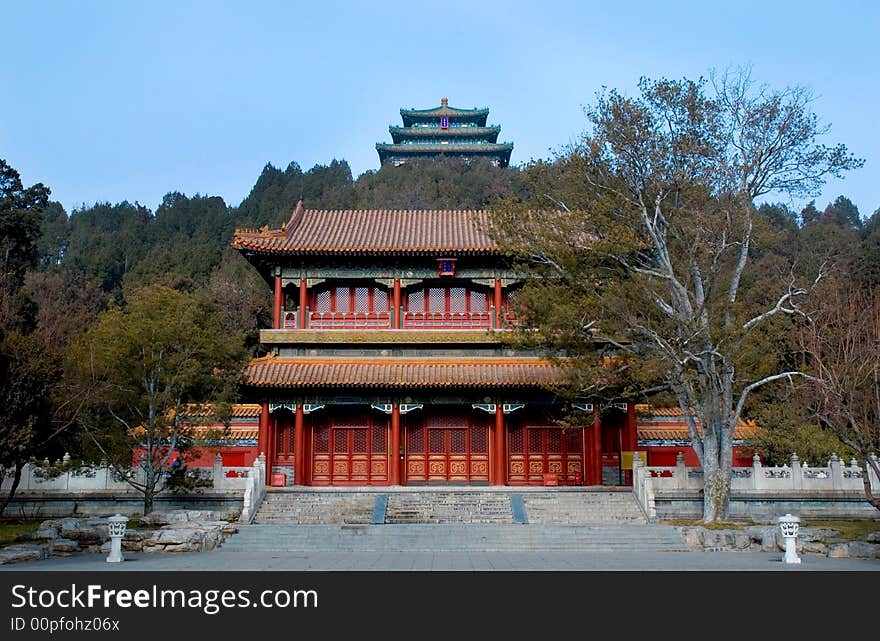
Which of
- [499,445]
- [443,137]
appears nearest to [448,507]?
[499,445]

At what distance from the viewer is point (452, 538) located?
1880 centimetres

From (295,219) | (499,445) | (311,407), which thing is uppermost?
(295,219)

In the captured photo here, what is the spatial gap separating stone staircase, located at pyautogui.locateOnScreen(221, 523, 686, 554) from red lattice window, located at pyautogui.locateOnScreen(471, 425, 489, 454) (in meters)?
7.21

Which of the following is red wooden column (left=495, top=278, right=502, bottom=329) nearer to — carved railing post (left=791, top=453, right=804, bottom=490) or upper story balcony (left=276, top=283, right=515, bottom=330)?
upper story balcony (left=276, top=283, right=515, bottom=330)

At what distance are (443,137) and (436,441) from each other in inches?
2897

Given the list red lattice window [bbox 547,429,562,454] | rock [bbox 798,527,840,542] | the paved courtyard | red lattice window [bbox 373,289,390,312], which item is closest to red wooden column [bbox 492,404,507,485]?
red lattice window [bbox 547,429,562,454]

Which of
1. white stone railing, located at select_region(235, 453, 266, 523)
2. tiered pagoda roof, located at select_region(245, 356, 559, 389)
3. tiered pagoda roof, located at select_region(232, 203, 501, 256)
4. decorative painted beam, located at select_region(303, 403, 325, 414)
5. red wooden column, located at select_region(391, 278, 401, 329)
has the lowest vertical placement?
white stone railing, located at select_region(235, 453, 266, 523)

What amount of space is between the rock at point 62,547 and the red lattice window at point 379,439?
11.3 metres

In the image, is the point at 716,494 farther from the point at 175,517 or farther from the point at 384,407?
the point at 175,517

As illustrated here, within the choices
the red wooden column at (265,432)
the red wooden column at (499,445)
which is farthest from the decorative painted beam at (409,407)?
the red wooden column at (265,432)

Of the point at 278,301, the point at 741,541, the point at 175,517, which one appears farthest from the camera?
the point at 278,301

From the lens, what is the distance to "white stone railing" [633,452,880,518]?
22.9 m

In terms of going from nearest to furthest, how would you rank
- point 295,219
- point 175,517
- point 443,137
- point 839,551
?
point 839,551, point 175,517, point 295,219, point 443,137

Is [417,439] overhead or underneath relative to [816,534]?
overhead
